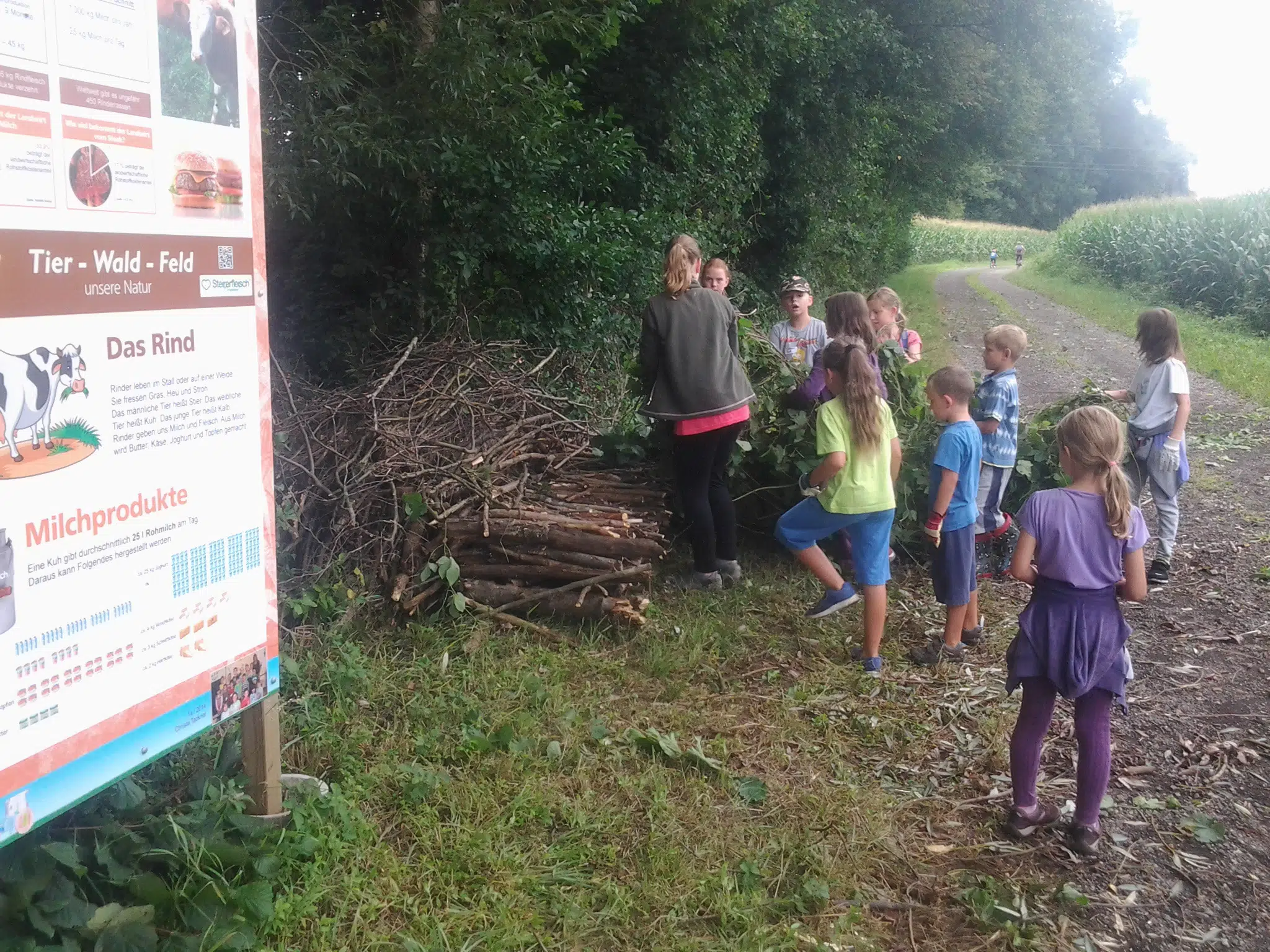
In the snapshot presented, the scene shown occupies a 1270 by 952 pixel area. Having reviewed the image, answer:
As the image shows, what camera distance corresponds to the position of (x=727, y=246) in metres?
14.0

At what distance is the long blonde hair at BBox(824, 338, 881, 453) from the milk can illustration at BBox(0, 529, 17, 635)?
369cm

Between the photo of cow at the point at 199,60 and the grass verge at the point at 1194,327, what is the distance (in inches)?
494

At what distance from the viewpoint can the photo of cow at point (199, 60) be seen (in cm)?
247

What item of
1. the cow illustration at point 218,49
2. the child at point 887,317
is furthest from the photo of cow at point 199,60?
the child at point 887,317

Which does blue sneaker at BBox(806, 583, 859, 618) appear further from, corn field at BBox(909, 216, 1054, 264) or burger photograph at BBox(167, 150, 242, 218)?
corn field at BBox(909, 216, 1054, 264)

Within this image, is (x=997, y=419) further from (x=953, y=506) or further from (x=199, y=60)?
(x=199, y=60)

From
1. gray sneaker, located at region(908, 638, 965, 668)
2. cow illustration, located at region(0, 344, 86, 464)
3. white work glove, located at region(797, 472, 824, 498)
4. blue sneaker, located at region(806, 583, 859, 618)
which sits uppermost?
cow illustration, located at region(0, 344, 86, 464)

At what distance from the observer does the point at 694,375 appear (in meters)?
5.45

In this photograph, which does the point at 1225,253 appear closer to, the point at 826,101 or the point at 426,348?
the point at 826,101

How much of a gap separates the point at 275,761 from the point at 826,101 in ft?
48.9

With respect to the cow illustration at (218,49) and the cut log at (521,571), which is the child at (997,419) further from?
the cow illustration at (218,49)

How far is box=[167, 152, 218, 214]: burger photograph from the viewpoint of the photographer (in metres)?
2.52

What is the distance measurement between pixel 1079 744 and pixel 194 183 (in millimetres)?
3443

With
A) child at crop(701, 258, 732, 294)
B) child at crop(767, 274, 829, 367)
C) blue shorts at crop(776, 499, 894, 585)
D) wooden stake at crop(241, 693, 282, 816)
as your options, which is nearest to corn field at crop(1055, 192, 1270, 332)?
child at crop(767, 274, 829, 367)
